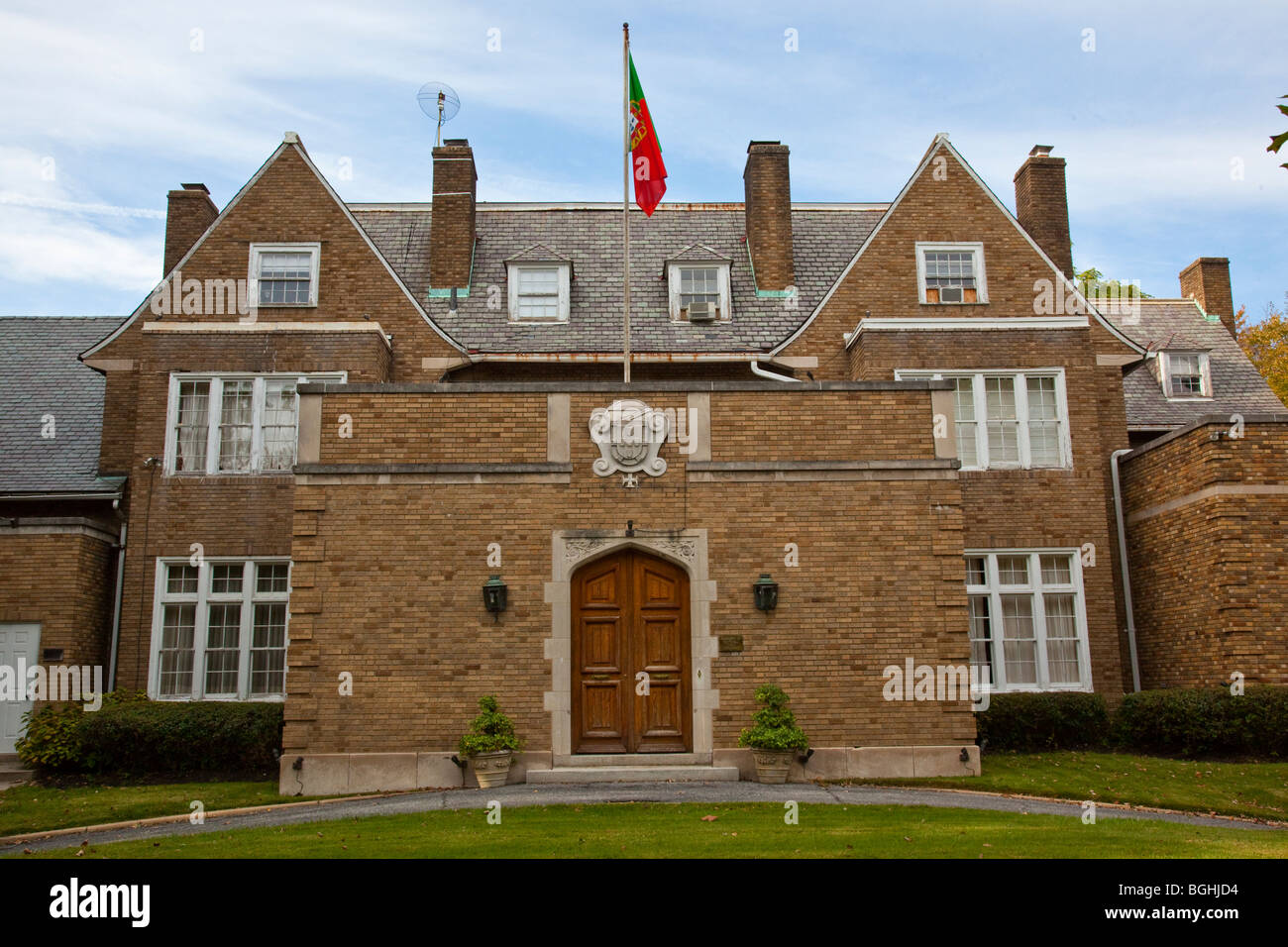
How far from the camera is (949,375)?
19969mm

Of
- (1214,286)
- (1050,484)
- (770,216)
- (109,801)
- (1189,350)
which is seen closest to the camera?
(109,801)

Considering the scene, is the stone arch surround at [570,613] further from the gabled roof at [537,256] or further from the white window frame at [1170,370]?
the white window frame at [1170,370]

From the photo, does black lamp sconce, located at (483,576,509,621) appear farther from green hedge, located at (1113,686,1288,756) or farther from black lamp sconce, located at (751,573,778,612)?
green hedge, located at (1113,686,1288,756)

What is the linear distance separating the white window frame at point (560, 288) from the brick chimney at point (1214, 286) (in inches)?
751

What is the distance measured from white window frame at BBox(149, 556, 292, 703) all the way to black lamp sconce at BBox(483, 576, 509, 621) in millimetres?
5534

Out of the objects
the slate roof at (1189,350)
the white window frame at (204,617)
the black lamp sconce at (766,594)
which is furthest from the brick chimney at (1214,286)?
the white window frame at (204,617)

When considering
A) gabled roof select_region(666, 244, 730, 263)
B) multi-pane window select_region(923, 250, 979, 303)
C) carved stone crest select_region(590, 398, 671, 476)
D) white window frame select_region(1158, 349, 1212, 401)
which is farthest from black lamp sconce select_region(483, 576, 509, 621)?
white window frame select_region(1158, 349, 1212, 401)

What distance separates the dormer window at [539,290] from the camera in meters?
21.8

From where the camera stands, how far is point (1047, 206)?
73.4ft

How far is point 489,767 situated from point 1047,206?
642 inches

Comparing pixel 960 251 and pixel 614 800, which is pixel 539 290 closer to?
pixel 960 251

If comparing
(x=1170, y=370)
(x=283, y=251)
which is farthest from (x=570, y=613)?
(x=1170, y=370)

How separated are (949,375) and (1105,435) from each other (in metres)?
3.77
